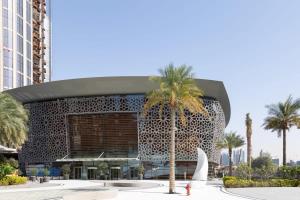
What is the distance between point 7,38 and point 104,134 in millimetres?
38350

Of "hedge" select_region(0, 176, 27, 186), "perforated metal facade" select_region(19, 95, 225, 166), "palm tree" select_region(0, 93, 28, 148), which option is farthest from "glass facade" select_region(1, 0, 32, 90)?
"hedge" select_region(0, 176, 27, 186)

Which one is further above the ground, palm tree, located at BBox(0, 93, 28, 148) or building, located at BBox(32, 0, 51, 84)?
building, located at BBox(32, 0, 51, 84)

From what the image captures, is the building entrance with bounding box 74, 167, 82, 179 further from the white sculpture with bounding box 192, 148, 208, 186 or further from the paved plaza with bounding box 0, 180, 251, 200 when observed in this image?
the paved plaza with bounding box 0, 180, 251, 200

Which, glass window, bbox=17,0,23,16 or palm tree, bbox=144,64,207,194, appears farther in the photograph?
glass window, bbox=17,0,23,16

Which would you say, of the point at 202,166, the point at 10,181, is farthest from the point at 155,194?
the point at 202,166

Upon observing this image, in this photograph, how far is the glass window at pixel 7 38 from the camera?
9588 centimetres

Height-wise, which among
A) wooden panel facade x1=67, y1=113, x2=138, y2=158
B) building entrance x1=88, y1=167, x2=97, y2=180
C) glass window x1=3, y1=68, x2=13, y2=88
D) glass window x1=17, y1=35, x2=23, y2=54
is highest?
glass window x1=17, y1=35, x2=23, y2=54

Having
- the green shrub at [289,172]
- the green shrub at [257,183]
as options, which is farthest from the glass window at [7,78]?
the green shrub at [289,172]

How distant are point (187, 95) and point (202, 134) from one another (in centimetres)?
3577

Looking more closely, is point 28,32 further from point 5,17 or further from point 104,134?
point 104,134

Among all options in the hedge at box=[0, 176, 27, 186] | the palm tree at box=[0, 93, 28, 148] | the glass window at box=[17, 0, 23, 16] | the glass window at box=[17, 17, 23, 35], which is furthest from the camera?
the glass window at box=[17, 0, 23, 16]

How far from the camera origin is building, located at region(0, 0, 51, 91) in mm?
95750

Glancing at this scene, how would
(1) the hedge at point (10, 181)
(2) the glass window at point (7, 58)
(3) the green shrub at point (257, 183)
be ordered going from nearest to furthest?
(1) the hedge at point (10, 181), (3) the green shrub at point (257, 183), (2) the glass window at point (7, 58)

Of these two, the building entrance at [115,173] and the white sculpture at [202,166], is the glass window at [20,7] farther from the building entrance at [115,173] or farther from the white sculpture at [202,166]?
the white sculpture at [202,166]
